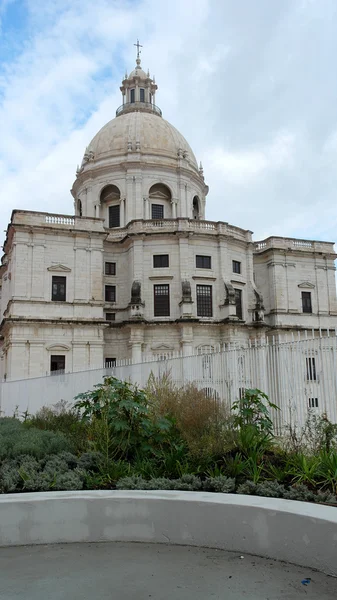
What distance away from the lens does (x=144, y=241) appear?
39281mm

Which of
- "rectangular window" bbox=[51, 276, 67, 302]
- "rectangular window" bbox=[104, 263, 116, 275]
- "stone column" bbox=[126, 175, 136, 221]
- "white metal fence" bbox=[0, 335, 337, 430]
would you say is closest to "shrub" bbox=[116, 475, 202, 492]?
"white metal fence" bbox=[0, 335, 337, 430]

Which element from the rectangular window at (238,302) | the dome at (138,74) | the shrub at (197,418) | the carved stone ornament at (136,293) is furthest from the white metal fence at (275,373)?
the dome at (138,74)

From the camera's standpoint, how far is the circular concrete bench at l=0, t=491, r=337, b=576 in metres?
5.80

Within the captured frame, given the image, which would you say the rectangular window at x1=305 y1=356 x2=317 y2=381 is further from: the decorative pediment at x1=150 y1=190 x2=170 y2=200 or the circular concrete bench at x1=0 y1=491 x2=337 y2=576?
the decorative pediment at x1=150 y1=190 x2=170 y2=200

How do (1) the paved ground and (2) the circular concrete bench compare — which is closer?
(1) the paved ground

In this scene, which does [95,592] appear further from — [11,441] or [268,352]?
[268,352]

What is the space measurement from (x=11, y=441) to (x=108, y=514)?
3.40 metres

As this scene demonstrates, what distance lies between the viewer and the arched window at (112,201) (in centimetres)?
4553

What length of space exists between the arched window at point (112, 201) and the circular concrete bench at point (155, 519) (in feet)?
130

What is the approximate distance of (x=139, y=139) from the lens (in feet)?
151

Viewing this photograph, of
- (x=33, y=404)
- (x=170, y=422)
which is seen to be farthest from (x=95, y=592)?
(x=33, y=404)

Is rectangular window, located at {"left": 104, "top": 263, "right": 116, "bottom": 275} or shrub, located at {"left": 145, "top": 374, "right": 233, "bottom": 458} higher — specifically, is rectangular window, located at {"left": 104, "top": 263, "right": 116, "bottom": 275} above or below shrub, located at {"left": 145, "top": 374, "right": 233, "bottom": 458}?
above

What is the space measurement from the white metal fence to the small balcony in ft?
139

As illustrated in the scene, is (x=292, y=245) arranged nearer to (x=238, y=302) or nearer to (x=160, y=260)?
(x=238, y=302)
